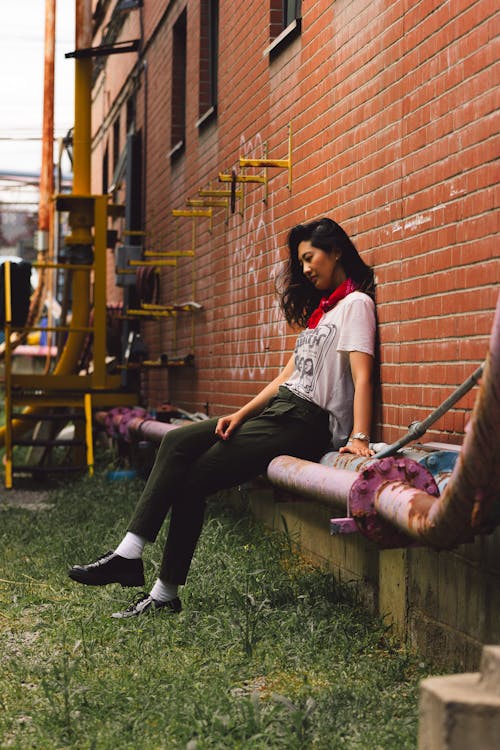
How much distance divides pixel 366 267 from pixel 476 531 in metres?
2.37

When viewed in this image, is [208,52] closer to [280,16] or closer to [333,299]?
[280,16]

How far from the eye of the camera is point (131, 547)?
469 cm

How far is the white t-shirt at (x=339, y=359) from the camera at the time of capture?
4801 mm

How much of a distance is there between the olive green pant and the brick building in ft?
1.11

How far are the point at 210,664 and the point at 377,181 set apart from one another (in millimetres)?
2219

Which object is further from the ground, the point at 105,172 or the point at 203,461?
the point at 105,172

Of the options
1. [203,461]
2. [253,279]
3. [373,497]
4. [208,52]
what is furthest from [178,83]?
[373,497]

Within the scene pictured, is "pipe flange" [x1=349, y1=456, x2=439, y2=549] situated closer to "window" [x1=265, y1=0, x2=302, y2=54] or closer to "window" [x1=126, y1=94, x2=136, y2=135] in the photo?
"window" [x1=265, y1=0, x2=302, y2=54]

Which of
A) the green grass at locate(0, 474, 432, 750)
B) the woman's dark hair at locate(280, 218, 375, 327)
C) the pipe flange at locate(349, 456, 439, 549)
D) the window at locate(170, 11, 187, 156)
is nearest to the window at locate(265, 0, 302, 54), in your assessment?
the woman's dark hair at locate(280, 218, 375, 327)

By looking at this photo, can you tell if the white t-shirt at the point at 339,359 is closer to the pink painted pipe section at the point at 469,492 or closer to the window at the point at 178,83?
the pink painted pipe section at the point at 469,492

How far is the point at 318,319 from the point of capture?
5.11 m

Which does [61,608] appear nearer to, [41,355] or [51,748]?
[51,748]

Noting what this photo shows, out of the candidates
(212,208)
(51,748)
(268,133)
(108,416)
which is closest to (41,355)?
(108,416)

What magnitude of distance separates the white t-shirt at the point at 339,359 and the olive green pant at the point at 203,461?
0.07m
